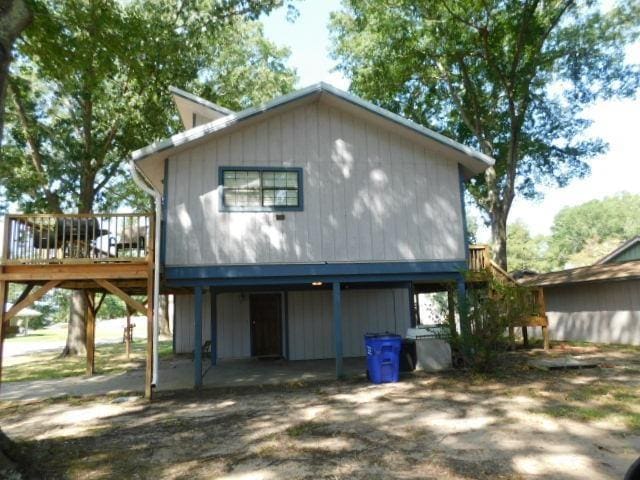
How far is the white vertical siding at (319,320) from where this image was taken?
13.9 meters

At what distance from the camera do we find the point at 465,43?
1870cm

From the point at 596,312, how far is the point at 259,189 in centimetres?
1376

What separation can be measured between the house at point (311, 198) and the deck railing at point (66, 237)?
0.81 meters

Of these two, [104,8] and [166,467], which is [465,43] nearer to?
[104,8]

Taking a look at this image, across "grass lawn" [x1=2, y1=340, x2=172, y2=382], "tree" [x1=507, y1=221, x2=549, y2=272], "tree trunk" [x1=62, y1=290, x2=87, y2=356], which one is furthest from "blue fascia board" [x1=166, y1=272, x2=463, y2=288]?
"tree" [x1=507, y1=221, x2=549, y2=272]

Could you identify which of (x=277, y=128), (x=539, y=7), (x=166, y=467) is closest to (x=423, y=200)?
(x=277, y=128)

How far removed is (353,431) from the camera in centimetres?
600

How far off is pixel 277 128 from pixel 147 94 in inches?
338

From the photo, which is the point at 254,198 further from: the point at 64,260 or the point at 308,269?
the point at 64,260

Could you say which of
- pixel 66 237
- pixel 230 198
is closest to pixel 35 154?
pixel 66 237

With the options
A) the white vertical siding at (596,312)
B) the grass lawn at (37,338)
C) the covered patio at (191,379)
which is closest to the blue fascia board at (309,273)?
the covered patio at (191,379)

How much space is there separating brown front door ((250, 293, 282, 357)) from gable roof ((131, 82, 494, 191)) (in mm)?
5364

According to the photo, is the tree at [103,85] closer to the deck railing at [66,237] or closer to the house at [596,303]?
the deck railing at [66,237]

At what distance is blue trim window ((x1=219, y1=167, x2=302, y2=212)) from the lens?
10016 mm
